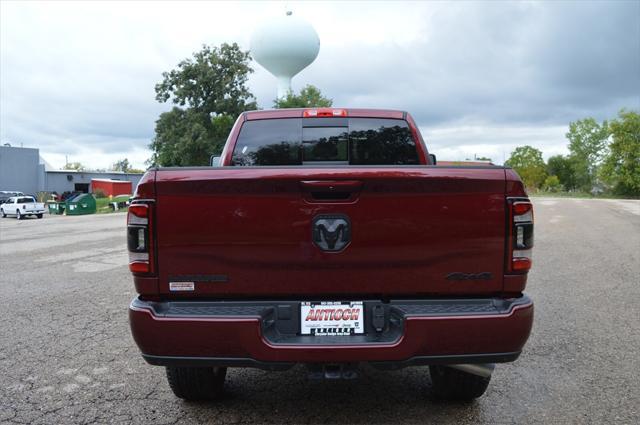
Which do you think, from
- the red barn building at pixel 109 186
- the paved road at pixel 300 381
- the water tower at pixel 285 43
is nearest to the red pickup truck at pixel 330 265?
the paved road at pixel 300 381

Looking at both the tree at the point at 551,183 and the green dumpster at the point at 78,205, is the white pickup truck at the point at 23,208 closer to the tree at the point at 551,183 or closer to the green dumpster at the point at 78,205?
the green dumpster at the point at 78,205

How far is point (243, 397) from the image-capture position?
3479 millimetres

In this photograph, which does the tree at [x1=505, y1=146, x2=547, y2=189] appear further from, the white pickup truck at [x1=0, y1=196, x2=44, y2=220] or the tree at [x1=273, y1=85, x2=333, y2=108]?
the white pickup truck at [x1=0, y1=196, x2=44, y2=220]

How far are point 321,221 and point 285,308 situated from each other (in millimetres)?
490

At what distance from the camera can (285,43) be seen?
4906cm

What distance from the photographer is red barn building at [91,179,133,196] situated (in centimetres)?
6169

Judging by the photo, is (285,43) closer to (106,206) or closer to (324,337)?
(106,206)

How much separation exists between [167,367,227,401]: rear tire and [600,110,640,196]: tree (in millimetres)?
79579

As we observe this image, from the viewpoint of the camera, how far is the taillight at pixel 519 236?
2592 mm

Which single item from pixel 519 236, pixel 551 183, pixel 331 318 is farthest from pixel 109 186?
pixel 551 183

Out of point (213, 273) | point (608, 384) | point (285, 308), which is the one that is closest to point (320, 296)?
point (285, 308)

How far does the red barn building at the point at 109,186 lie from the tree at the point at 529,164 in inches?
3166

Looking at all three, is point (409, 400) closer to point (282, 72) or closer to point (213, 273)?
point (213, 273)

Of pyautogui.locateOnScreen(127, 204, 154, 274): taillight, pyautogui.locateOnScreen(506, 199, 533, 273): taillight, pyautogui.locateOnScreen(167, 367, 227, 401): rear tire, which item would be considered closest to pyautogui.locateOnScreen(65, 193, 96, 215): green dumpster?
pyautogui.locateOnScreen(167, 367, 227, 401): rear tire
